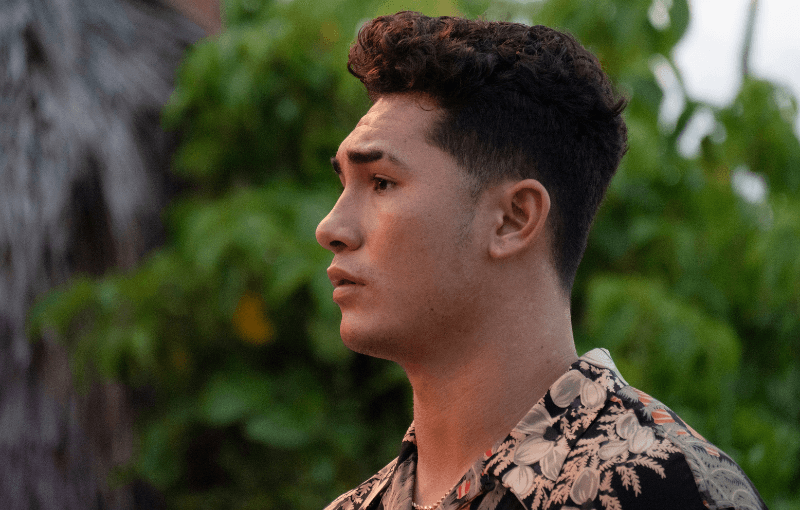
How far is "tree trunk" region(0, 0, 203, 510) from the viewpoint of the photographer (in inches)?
190

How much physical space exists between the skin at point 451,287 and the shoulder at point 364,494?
0.19 meters

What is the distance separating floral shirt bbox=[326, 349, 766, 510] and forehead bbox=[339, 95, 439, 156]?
536 millimetres

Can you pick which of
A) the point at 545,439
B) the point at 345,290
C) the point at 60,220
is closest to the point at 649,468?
the point at 545,439

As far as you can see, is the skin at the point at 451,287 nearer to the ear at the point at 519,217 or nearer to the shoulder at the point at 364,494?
the ear at the point at 519,217

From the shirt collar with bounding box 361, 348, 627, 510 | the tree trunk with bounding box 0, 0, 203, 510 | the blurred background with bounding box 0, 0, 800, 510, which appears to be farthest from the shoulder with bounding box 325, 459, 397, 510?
the tree trunk with bounding box 0, 0, 203, 510

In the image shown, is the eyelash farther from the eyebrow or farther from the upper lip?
the upper lip

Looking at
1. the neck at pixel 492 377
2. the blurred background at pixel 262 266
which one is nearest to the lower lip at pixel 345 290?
the neck at pixel 492 377

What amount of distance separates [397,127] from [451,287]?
13.5 inches

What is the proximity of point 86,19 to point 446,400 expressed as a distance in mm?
4793

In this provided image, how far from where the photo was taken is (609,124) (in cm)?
165

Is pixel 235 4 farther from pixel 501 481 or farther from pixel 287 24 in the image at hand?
pixel 501 481

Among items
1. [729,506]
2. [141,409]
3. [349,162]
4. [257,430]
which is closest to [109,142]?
[141,409]

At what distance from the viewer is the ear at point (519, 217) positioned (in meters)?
1.52

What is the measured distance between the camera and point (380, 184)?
1.58 m
